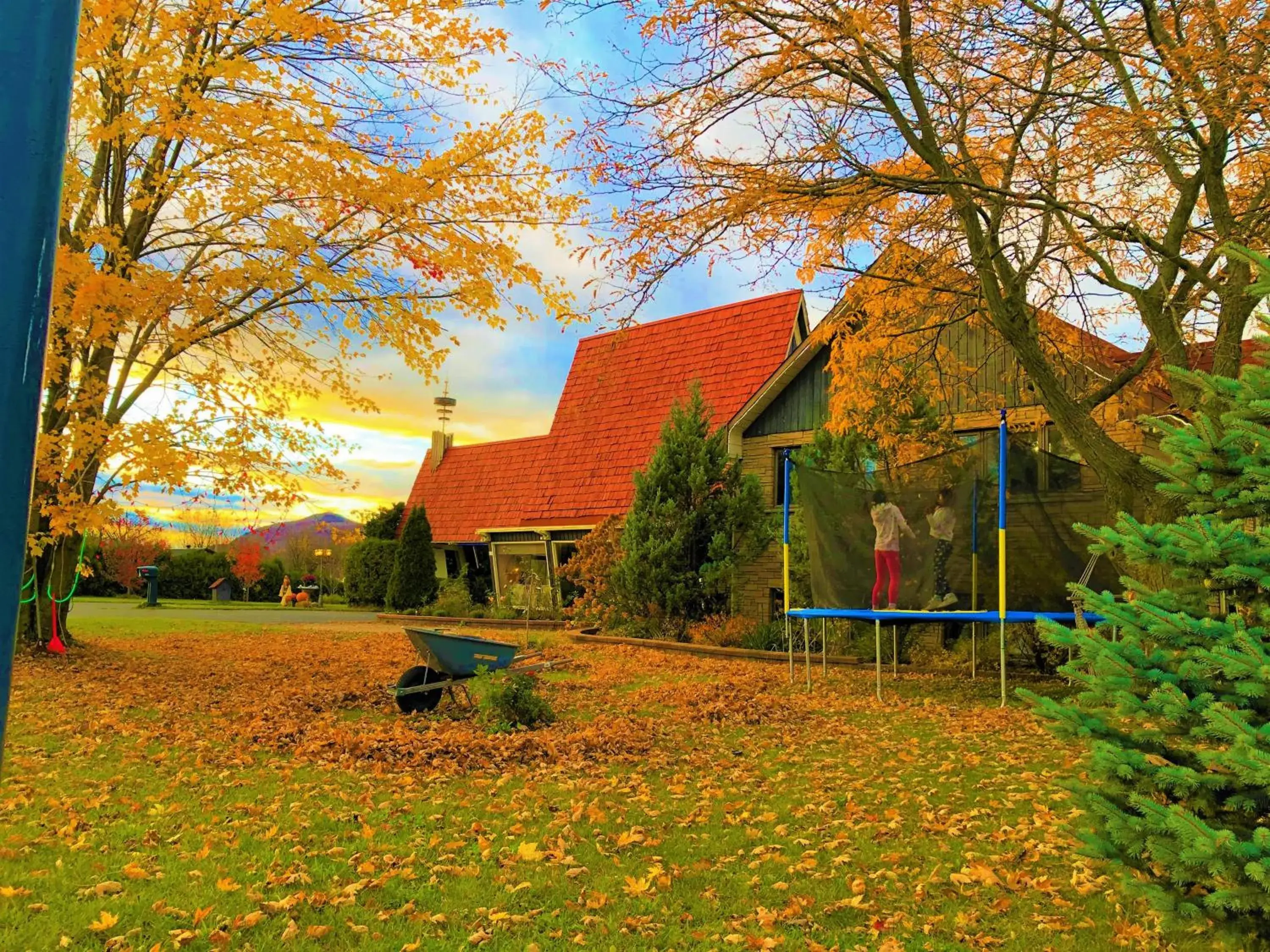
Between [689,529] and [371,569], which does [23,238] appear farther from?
[371,569]

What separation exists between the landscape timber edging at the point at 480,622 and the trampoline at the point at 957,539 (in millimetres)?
10732

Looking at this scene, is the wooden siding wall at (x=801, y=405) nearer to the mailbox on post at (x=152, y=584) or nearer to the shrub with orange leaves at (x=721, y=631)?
the shrub with orange leaves at (x=721, y=631)

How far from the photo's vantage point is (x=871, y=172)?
8766mm

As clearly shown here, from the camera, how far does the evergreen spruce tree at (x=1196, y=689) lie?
3072mm

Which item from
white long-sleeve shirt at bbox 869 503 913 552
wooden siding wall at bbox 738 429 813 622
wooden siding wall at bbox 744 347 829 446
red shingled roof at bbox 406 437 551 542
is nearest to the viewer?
white long-sleeve shirt at bbox 869 503 913 552

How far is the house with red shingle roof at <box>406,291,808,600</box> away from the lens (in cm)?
2400

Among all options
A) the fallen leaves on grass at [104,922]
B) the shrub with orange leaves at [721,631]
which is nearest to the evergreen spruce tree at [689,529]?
the shrub with orange leaves at [721,631]

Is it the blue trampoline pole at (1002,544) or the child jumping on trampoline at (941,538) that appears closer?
the blue trampoline pole at (1002,544)

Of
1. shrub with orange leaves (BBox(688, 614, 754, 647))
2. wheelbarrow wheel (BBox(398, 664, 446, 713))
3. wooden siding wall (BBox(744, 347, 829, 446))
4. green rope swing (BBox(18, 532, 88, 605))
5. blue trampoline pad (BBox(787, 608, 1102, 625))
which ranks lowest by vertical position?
shrub with orange leaves (BBox(688, 614, 754, 647))

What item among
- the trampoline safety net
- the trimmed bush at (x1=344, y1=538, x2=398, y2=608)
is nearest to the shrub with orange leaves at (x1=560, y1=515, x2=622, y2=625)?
the trampoline safety net

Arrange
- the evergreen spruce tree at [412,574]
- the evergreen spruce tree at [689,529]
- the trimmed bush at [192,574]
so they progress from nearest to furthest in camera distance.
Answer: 1. the evergreen spruce tree at [689,529]
2. the evergreen spruce tree at [412,574]
3. the trimmed bush at [192,574]

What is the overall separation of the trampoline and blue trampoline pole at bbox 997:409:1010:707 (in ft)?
1.35

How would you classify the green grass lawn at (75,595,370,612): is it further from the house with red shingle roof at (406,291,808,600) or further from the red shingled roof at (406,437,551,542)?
the house with red shingle roof at (406,291,808,600)

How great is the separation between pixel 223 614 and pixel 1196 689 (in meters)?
27.1
